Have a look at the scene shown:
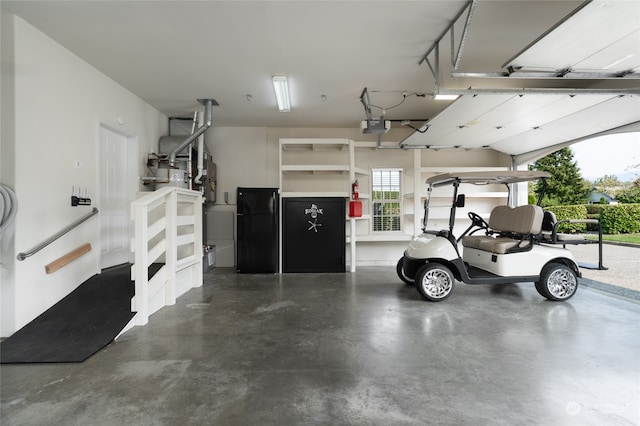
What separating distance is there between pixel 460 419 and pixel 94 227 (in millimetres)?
4798

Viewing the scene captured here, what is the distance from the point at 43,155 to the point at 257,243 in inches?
145

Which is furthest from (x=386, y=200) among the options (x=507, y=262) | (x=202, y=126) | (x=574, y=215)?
(x=574, y=215)

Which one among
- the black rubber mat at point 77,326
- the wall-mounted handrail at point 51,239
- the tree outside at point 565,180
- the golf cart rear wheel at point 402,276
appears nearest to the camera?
the black rubber mat at point 77,326

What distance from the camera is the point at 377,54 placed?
13.0ft

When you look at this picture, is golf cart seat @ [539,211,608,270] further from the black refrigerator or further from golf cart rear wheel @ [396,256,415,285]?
the black refrigerator

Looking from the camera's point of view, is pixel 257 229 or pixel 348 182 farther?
pixel 348 182

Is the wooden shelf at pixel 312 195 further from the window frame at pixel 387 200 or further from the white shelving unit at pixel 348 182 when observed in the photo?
the window frame at pixel 387 200

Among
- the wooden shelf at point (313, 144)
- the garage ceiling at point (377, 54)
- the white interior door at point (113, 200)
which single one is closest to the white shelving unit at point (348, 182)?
the wooden shelf at point (313, 144)

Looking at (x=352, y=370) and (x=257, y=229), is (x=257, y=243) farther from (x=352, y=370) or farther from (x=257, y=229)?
(x=352, y=370)

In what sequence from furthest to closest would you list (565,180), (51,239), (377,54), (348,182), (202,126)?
1. (565,180)
2. (348,182)
3. (202,126)
4. (377,54)
5. (51,239)

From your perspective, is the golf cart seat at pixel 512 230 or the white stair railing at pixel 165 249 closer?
the white stair railing at pixel 165 249

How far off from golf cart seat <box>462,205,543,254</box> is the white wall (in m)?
5.78

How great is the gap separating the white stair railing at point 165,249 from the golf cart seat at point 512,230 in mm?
4635

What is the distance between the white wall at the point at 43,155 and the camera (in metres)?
3.12
